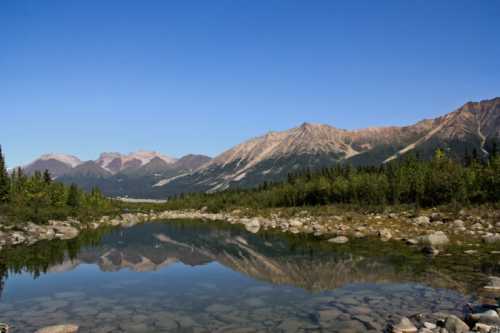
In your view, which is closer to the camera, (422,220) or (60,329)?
(60,329)

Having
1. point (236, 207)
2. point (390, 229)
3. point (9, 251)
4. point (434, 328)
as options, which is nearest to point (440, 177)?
point (390, 229)

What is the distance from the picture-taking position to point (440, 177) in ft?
231

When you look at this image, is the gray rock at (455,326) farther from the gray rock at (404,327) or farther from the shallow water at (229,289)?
the shallow water at (229,289)

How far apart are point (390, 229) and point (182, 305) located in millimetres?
33657

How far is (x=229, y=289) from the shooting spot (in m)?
25.4

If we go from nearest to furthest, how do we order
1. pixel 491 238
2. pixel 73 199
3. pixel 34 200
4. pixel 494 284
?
pixel 494 284, pixel 491 238, pixel 34 200, pixel 73 199

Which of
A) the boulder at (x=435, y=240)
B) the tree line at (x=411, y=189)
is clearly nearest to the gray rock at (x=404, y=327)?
the boulder at (x=435, y=240)

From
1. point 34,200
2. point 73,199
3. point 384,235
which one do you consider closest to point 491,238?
point 384,235

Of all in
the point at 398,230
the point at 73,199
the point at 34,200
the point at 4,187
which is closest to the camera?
the point at 398,230

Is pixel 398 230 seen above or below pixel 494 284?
above

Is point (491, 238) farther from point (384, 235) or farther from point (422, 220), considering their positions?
point (422, 220)

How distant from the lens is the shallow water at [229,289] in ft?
59.3

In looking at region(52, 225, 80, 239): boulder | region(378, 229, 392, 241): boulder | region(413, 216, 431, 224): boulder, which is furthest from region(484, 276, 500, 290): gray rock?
region(52, 225, 80, 239): boulder

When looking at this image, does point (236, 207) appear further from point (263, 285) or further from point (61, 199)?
point (263, 285)
